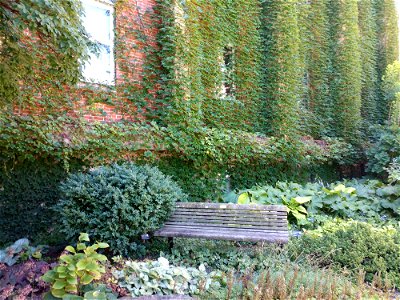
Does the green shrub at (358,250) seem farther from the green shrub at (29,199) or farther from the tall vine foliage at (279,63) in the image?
the tall vine foliage at (279,63)

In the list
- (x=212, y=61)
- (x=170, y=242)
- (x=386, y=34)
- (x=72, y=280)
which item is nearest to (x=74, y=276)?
(x=72, y=280)

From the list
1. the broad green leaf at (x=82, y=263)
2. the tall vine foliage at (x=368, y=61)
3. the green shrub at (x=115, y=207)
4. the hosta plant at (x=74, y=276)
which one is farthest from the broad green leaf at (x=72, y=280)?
the tall vine foliage at (x=368, y=61)

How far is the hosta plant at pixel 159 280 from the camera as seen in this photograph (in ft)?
12.2

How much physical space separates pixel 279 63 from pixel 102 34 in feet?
17.0

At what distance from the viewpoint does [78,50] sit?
4.23m

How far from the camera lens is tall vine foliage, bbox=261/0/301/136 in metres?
10.2

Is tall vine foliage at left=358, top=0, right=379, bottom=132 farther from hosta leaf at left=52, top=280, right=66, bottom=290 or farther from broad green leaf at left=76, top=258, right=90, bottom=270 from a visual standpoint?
hosta leaf at left=52, top=280, right=66, bottom=290

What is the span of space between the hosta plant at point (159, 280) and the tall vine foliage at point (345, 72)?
32.8ft

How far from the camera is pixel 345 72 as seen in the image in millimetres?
12875

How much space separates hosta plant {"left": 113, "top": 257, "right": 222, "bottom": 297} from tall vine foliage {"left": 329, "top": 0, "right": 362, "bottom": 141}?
393 inches

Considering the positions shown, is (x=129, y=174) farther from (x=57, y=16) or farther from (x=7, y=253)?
(x=57, y=16)

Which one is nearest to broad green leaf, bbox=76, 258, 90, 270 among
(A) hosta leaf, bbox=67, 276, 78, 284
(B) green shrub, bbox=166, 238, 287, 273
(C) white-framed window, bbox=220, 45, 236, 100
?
(A) hosta leaf, bbox=67, 276, 78, 284

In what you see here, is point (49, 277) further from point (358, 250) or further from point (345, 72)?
point (345, 72)

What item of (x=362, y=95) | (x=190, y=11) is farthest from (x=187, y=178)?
(x=362, y=95)
